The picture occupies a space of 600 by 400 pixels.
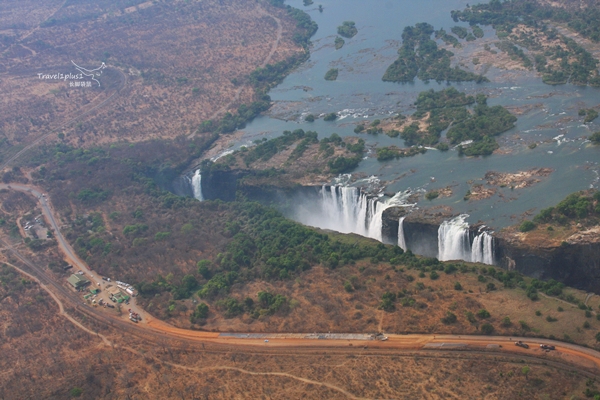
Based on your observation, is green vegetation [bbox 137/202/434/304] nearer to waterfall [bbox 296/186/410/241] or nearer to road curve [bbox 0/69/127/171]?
waterfall [bbox 296/186/410/241]

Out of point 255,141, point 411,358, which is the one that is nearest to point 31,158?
point 255,141

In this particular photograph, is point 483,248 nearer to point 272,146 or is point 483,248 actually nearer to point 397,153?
point 397,153

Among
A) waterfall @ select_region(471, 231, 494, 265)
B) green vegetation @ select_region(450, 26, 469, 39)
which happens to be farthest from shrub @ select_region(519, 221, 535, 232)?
green vegetation @ select_region(450, 26, 469, 39)

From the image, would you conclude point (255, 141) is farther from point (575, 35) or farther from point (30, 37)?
point (30, 37)

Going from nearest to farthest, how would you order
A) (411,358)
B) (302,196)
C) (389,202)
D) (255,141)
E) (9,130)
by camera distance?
(411,358) < (389,202) < (302,196) < (255,141) < (9,130)

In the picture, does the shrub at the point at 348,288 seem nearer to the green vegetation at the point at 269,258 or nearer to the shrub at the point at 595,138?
the green vegetation at the point at 269,258

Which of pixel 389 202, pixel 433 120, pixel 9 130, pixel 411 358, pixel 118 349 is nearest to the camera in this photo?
pixel 411 358

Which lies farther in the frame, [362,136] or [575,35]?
[575,35]
